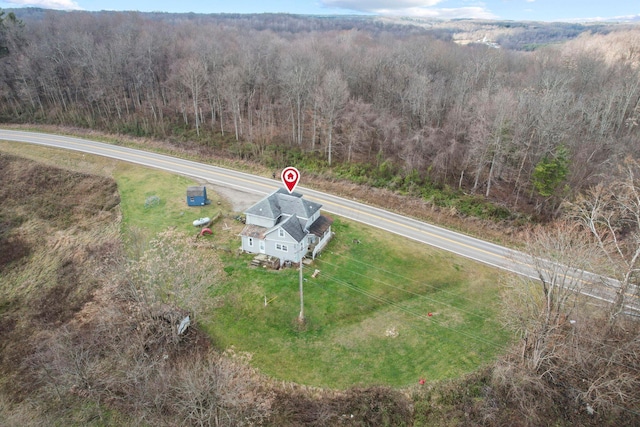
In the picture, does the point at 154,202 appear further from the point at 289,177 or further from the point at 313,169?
the point at 289,177

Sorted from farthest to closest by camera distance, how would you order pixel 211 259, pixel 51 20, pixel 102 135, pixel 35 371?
pixel 51 20 → pixel 102 135 → pixel 211 259 → pixel 35 371

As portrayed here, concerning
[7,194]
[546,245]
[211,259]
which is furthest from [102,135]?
[546,245]

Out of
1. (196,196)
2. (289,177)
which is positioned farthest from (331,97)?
(289,177)

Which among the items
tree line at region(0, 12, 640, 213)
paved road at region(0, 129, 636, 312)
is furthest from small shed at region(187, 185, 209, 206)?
tree line at region(0, 12, 640, 213)

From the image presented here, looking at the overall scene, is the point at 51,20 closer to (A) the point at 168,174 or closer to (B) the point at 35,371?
(A) the point at 168,174

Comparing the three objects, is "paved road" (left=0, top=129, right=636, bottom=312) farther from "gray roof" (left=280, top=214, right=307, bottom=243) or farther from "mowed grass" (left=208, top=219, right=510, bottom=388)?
"gray roof" (left=280, top=214, right=307, bottom=243)

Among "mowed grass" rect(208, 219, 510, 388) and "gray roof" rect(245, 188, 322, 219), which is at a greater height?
"gray roof" rect(245, 188, 322, 219)
